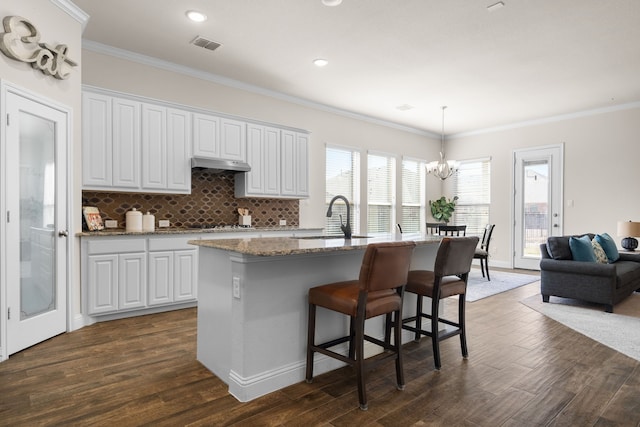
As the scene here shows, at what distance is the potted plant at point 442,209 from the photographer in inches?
344

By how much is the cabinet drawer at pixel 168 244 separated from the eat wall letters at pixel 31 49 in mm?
1839

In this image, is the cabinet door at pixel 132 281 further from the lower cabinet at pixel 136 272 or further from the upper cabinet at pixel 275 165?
the upper cabinet at pixel 275 165

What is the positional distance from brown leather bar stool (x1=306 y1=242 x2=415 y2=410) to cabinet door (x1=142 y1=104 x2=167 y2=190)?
113 inches

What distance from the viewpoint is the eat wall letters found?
2.97 meters

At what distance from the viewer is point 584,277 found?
4676 millimetres

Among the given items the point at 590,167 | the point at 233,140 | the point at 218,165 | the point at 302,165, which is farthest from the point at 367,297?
the point at 590,167

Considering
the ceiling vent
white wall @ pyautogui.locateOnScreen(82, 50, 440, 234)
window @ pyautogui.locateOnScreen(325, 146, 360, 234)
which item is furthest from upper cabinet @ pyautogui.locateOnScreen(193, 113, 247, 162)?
window @ pyautogui.locateOnScreen(325, 146, 360, 234)

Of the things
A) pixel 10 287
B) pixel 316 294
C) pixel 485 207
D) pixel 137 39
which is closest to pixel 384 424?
pixel 316 294

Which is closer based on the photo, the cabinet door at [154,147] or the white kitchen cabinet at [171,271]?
the white kitchen cabinet at [171,271]

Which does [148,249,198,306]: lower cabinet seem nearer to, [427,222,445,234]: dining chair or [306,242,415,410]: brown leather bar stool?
[306,242,415,410]: brown leather bar stool

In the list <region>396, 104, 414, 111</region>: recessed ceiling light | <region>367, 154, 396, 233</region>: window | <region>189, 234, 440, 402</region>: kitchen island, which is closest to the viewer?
<region>189, 234, 440, 402</region>: kitchen island

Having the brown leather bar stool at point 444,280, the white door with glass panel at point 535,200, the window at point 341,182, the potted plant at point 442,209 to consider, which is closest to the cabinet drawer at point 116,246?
the brown leather bar stool at point 444,280

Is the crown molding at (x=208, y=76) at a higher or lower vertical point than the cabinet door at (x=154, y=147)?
higher

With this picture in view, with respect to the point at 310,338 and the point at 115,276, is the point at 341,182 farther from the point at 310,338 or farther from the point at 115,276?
the point at 310,338
